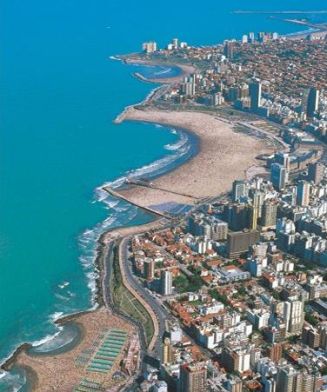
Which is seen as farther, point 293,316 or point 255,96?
point 255,96

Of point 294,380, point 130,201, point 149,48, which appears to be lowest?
point 130,201

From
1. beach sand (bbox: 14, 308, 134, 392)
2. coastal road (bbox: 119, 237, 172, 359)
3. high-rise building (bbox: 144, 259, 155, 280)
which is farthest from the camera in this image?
high-rise building (bbox: 144, 259, 155, 280)

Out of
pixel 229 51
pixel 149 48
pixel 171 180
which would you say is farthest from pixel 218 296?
pixel 149 48

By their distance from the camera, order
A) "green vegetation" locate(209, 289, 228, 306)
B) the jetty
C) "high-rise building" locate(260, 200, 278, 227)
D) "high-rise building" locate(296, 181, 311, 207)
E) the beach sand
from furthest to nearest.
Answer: "high-rise building" locate(296, 181, 311, 207) < the jetty < "high-rise building" locate(260, 200, 278, 227) < "green vegetation" locate(209, 289, 228, 306) < the beach sand

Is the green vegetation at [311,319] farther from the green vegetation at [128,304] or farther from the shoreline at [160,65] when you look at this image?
the shoreline at [160,65]

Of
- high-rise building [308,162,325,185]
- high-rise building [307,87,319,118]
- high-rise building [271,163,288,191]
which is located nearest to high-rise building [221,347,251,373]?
high-rise building [271,163,288,191]

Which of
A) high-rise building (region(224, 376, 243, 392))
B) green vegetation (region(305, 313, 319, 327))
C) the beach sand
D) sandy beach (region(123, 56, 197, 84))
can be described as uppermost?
sandy beach (region(123, 56, 197, 84))

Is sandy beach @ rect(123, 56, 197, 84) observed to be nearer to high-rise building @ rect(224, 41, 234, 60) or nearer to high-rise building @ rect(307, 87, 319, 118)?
high-rise building @ rect(224, 41, 234, 60)

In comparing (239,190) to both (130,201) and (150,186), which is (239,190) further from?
(130,201)
